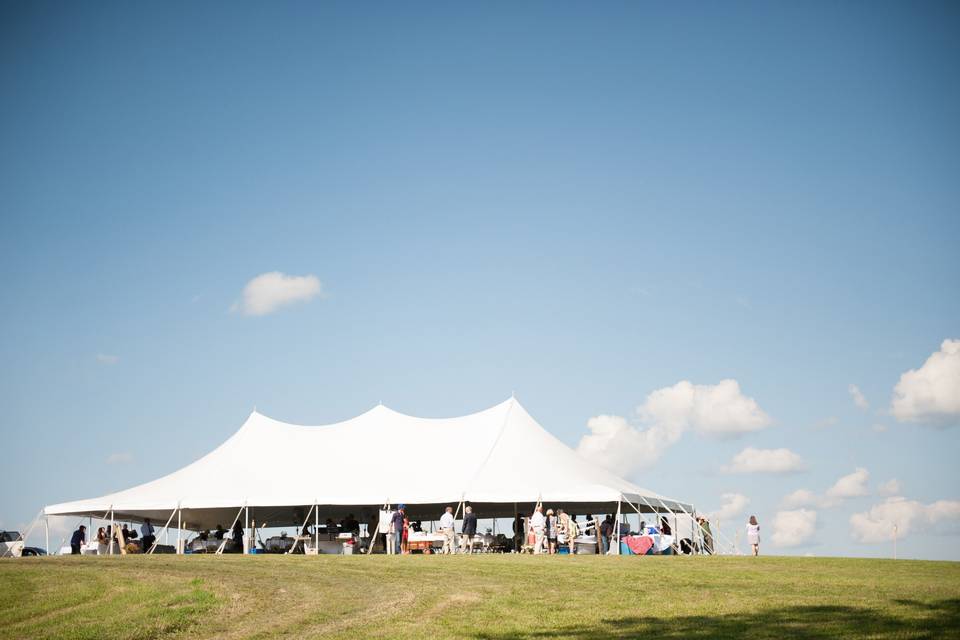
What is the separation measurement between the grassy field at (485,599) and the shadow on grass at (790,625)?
0.05ft

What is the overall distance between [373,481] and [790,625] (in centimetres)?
1633

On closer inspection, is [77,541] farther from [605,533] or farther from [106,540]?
[605,533]

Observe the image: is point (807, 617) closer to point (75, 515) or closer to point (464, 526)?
point (464, 526)

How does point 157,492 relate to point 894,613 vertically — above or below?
above

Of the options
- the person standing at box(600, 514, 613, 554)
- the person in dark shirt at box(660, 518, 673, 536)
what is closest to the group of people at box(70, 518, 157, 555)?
the person standing at box(600, 514, 613, 554)

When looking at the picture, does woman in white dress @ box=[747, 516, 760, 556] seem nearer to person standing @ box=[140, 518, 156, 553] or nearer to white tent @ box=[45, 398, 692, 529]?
white tent @ box=[45, 398, 692, 529]

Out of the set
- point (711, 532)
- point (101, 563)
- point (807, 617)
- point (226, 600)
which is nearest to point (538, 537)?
point (711, 532)

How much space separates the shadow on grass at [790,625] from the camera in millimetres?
8352

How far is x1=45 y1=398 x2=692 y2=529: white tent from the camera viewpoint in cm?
2328

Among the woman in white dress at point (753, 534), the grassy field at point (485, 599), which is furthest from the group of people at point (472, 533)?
the grassy field at point (485, 599)

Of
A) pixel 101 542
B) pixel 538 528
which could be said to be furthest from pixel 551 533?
pixel 101 542

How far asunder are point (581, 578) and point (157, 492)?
1473 centimetres

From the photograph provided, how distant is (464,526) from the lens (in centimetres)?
2161

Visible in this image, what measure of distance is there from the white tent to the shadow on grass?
1262 centimetres
